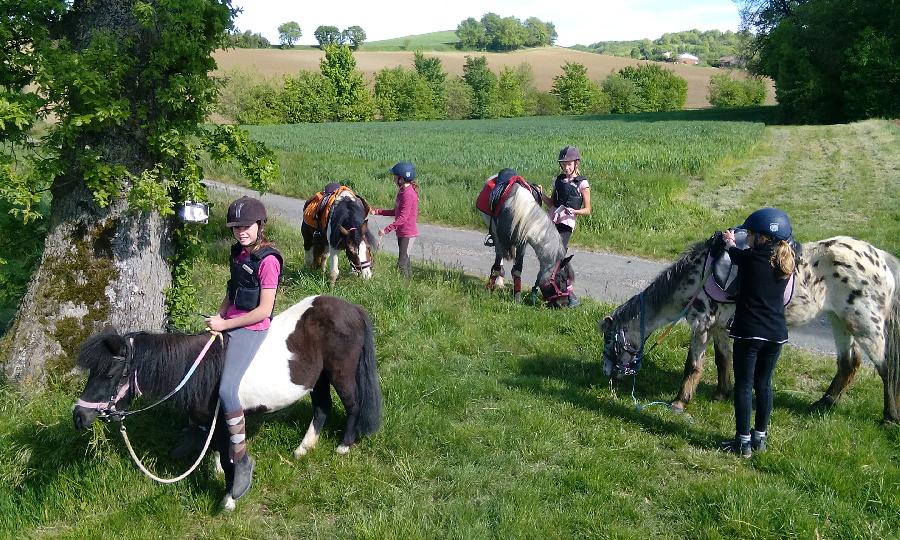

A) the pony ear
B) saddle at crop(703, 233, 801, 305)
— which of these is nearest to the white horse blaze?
the pony ear

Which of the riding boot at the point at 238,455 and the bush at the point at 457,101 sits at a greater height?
the bush at the point at 457,101

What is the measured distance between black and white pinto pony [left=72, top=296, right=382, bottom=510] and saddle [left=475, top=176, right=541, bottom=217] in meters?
4.21

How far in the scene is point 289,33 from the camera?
129125mm

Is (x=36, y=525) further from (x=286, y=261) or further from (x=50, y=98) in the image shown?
(x=286, y=261)

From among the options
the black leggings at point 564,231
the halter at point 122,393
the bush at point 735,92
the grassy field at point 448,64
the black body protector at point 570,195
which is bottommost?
the halter at point 122,393

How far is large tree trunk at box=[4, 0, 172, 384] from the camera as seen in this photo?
19.0 feet

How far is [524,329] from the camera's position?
8.07m

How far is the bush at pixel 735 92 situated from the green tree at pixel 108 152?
84.9m

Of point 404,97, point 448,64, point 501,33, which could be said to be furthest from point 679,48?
point 404,97

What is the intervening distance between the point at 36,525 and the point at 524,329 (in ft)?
17.7

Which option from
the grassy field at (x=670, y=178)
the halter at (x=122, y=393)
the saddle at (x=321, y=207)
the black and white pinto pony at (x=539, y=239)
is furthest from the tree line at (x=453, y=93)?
the halter at (x=122, y=393)

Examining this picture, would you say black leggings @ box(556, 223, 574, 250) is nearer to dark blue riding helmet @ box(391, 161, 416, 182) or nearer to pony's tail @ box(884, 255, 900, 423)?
dark blue riding helmet @ box(391, 161, 416, 182)

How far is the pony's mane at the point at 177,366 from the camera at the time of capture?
4.22 m

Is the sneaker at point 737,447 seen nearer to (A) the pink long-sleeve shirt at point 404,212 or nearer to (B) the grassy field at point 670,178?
(A) the pink long-sleeve shirt at point 404,212
